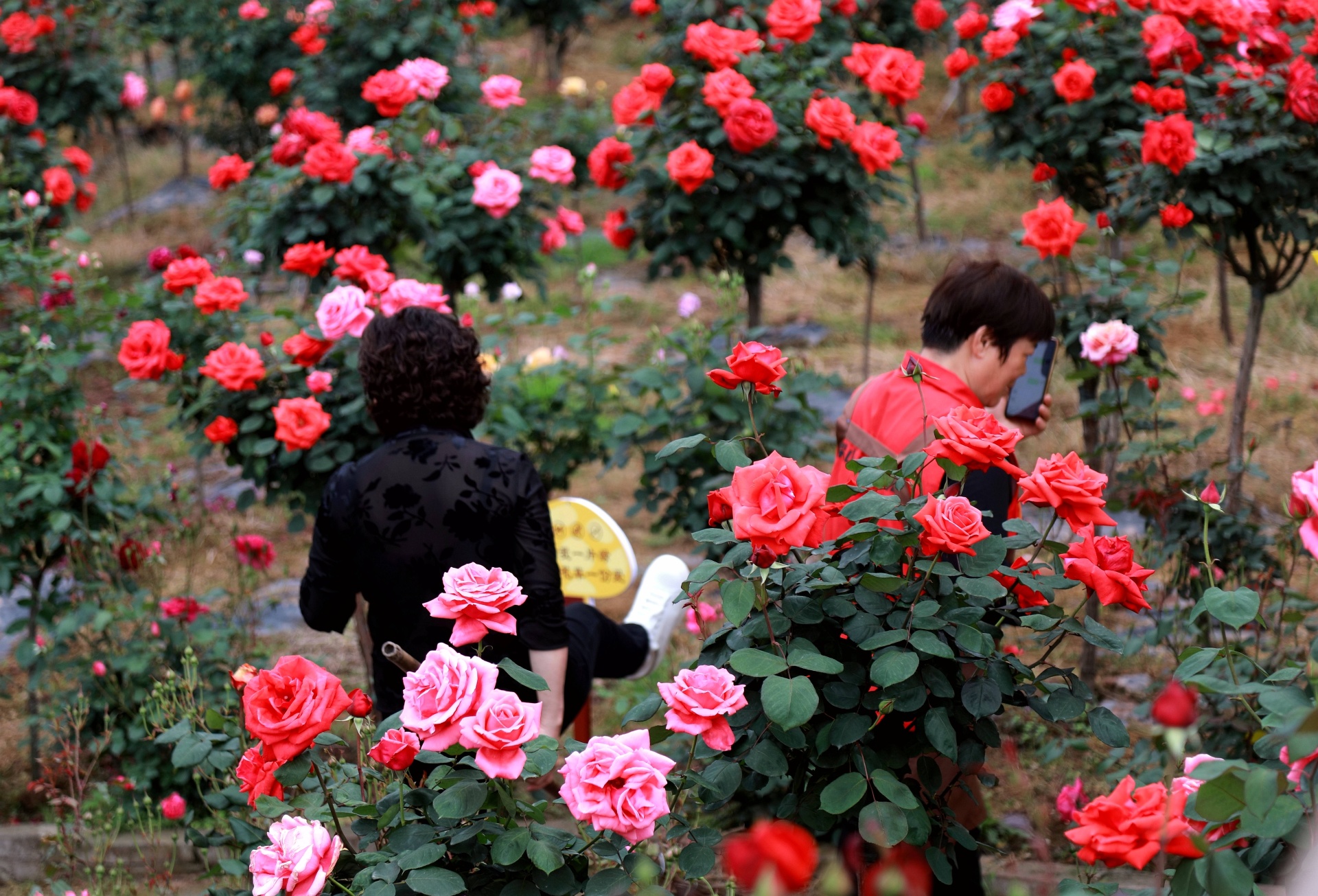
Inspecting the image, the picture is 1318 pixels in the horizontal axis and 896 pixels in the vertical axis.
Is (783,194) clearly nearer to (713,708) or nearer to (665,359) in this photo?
(665,359)

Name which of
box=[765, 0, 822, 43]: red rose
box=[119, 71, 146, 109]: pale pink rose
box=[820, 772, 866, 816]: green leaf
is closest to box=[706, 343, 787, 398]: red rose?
box=[820, 772, 866, 816]: green leaf

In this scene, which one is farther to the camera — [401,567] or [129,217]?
[129,217]

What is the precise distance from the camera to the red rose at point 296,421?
2.55 m

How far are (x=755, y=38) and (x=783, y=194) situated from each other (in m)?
0.46

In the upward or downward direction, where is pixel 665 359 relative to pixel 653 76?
downward

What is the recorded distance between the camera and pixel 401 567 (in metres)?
2.17

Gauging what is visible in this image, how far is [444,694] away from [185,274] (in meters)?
2.15

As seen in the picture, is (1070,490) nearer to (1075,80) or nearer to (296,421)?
(296,421)

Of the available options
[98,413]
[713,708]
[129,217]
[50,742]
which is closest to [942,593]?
[713,708]

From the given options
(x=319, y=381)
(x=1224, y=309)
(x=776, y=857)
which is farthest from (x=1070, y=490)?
(x=1224, y=309)

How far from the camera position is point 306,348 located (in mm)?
2746

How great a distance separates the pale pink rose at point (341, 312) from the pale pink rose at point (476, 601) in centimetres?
143

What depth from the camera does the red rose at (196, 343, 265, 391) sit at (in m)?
2.67

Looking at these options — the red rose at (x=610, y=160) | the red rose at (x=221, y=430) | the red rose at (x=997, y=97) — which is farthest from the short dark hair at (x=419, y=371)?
the red rose at (x=997, y=97)
